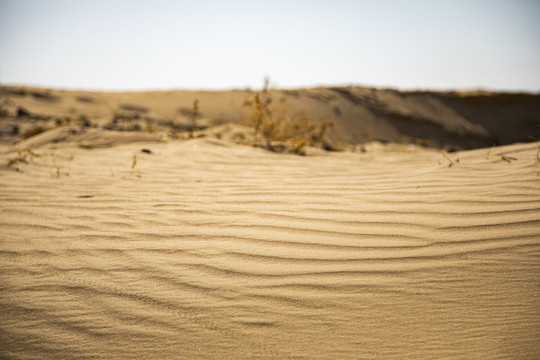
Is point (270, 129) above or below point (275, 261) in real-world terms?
above

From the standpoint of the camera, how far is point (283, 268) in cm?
204

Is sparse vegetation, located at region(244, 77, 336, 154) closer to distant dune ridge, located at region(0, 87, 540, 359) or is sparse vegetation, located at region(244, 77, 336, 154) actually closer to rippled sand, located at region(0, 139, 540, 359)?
distant dune ridge, located at region(0, 87, 540, 359)

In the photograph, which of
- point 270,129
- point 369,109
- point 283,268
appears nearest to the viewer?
point 283,268

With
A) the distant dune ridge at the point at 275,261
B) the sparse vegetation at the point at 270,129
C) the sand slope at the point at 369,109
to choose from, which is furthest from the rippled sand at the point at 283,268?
the sand slope at the point at 369,109

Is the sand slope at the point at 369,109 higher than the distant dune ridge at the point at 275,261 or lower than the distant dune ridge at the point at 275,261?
higher

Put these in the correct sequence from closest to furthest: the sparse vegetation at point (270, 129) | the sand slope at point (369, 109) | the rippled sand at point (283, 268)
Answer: the rippled sand at point (283, 268) < the sparse vegetation at point (270, 129) < the sand slope at point (369, 109)

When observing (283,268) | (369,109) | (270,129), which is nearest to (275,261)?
(283,268)

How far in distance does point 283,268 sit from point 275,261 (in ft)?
0.25

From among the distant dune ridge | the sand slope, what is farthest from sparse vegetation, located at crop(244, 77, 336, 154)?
the sand slope

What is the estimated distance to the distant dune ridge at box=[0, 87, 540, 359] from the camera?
63.6 inches

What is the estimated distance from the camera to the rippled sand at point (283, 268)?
1608 millimetres

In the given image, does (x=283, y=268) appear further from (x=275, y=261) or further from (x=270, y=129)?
(x=270, y=129)

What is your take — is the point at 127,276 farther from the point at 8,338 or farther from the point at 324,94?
the point at 324,94

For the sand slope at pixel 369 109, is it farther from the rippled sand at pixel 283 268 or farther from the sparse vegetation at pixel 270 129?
the rippled sand at pixel 283 268
